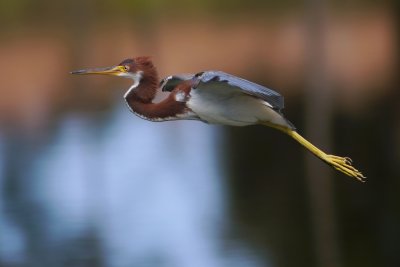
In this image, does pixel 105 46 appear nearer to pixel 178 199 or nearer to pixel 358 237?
pixel 178 199

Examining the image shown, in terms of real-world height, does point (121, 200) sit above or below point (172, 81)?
below

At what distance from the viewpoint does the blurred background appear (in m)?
8.57

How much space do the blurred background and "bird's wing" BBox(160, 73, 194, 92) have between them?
497 cm

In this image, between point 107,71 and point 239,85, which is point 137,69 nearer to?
point 107,71

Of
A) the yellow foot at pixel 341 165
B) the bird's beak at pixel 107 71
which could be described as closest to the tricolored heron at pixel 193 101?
the bird's beak at pixel 107 71

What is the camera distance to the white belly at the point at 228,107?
2.73 meters

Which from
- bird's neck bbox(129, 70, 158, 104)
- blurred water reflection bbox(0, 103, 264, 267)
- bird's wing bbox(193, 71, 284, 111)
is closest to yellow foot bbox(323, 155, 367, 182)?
bird's wing bbox(193, 71, 284, 111)

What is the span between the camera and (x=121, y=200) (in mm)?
10102

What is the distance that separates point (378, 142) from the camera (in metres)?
10.4

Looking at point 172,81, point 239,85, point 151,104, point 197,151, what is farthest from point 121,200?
point 239,85

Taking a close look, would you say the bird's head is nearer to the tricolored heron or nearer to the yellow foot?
the tricolored heron

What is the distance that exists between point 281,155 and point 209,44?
16.6 feet

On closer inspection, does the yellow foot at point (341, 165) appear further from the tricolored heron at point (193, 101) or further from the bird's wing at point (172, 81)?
the bird's wing at point (172, 81)

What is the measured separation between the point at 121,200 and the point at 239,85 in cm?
763
